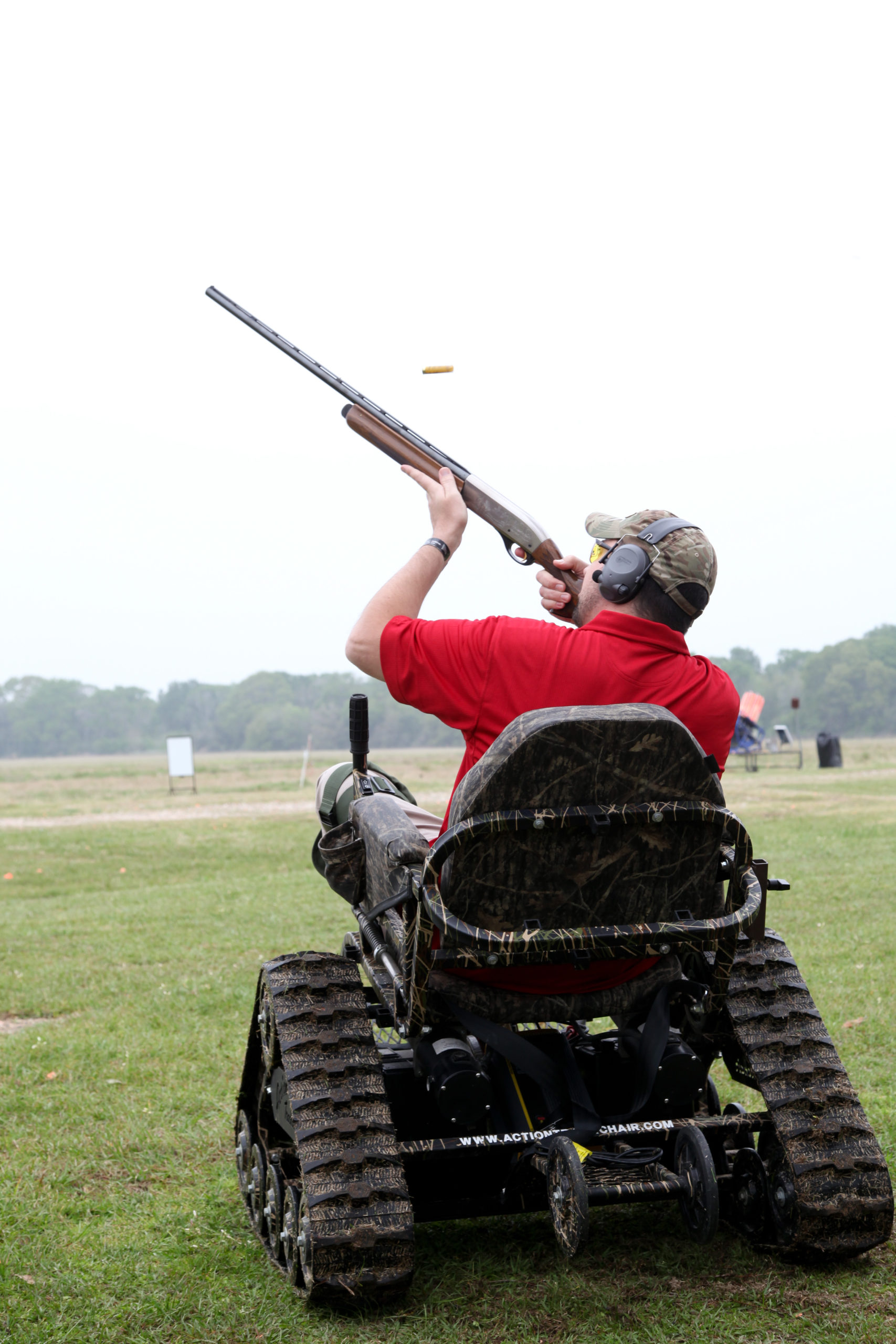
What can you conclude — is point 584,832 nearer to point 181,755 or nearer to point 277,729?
point 181,755

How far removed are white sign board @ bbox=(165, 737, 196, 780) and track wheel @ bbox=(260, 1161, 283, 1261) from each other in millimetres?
34592

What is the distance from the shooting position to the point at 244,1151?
4.08 meters

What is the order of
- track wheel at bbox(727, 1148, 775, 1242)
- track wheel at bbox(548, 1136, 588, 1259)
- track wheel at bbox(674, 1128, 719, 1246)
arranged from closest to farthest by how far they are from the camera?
track wheel at bbox(548, 1136, 588, 1259) < track wheel at bbox(674, 1128, 719, 1246) < track wheel at bbox(727, 1148, 775, 1242)

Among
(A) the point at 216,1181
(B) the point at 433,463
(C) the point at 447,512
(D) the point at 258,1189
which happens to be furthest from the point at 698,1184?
(B) the point at 433,463

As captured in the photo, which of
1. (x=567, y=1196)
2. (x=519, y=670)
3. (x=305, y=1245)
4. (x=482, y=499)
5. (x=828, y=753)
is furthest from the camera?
(x=828, y=753)

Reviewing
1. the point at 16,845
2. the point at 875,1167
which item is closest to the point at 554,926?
the point at 875,1167

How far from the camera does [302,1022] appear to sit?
3410 mm

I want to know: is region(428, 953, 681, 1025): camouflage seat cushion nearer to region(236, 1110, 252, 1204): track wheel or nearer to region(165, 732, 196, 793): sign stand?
region(236, 1110, 252, 1204): track wheel

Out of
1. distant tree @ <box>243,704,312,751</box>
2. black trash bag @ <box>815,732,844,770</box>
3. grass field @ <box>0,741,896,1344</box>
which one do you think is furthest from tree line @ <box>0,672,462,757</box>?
grass field @ <box>0,741,896,1344</box>

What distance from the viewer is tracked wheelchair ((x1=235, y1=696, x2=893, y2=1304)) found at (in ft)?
9.52

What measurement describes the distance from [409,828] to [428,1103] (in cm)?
93

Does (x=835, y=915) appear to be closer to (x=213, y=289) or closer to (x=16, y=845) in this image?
(x=213, y=289)

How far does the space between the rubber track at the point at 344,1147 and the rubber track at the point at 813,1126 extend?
41.3 inches

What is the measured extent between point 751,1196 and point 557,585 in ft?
6.64
